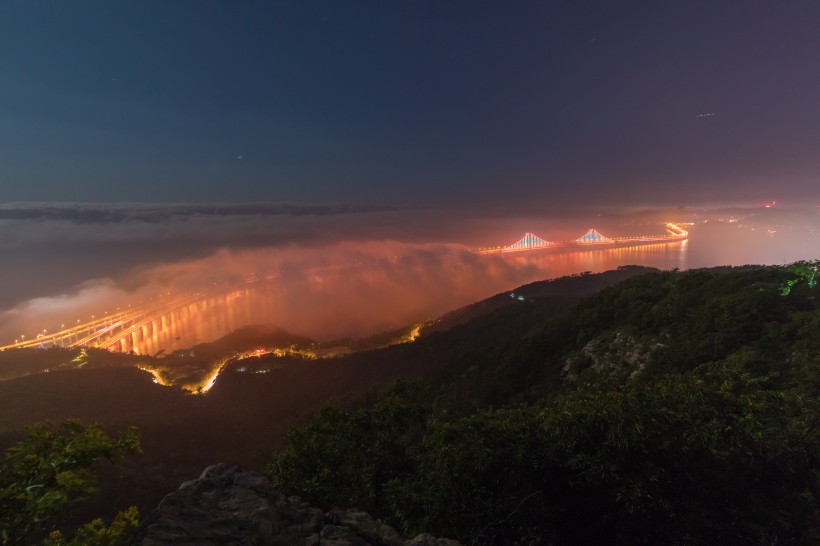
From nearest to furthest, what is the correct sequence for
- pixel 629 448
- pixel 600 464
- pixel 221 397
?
pixel 600 464
pixel 629 448
pixel 221 397

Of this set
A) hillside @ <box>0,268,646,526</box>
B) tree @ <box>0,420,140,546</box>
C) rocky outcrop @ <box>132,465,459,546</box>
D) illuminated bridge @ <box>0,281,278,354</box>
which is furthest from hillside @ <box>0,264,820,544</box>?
illuminated bridge @ <box>0,281,278,354</box>

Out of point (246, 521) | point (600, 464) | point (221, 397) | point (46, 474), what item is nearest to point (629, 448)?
point (600, 464)

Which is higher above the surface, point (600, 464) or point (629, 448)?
point (629, 448)

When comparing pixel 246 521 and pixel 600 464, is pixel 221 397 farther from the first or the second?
pixel 600 464

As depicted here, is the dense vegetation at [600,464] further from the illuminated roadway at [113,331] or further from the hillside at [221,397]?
the illuminated roadway at [113,331]

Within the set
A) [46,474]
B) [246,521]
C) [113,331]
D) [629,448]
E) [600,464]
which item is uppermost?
[46,474]

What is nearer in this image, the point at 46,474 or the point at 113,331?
the point at 46,474

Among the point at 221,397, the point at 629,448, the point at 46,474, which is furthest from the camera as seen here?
the point at 221,397

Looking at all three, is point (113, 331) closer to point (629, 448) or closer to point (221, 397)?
point (221, 397)
